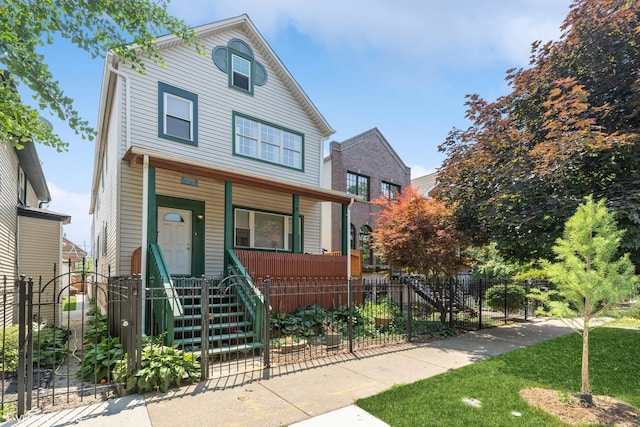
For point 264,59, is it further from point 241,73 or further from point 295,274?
point 295,274

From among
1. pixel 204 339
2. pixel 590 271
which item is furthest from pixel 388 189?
pixel 204 339

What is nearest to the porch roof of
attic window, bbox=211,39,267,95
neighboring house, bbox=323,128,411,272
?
attic window, bbox=211,39,267,95

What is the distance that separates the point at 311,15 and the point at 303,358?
24.8ft

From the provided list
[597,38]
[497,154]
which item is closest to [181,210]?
→ [497,154]

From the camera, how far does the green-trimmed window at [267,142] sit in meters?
11.3

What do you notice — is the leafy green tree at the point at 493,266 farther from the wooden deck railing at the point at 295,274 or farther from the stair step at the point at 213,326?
the stair step at the point at 213,326

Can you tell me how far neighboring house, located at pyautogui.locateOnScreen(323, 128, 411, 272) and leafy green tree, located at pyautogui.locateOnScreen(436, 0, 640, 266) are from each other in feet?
30.0

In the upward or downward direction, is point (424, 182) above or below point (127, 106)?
above

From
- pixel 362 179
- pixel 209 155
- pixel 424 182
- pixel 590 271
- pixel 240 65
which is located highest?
pixel 240 65

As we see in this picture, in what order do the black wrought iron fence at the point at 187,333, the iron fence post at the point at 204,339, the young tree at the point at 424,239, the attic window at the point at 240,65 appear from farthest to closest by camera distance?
the attic window at the point at 240,65 → the young tree at the point at 424,239 → the iron fence post at the point at 204,339 → the black wrought iron fence at the point at 187,333

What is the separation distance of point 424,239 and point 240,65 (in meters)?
8.06

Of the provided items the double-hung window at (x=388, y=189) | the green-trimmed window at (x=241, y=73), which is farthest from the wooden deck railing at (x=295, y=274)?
the double-hung window at (x=388, y=189)

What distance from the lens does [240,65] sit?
453 inches

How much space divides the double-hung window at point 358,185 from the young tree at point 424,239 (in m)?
8.46
